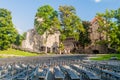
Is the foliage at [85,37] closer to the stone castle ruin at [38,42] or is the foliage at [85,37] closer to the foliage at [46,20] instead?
the stone castle ruin at [38,42]

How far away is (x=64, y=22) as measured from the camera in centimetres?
7394

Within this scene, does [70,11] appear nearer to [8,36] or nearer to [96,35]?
[96,35]

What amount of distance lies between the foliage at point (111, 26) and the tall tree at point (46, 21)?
11560 millimetres

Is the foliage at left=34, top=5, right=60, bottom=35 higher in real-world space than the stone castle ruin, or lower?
higher

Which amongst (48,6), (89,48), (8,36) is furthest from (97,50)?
(8,36)

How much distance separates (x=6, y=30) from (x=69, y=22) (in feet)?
54.7

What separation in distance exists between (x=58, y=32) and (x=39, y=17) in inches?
311

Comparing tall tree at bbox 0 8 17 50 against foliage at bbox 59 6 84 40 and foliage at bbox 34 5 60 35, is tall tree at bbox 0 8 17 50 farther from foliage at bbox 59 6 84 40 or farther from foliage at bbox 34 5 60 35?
foliage at bbox 59 6 84 40

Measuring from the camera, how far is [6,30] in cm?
6675

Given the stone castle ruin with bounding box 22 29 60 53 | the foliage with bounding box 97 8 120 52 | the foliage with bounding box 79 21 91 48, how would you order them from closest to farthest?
the foliage with bounding box 97 8 120 52
the foliage with bounding box 79 21 91 48
the stone castle ruin with bounding box 22 29 60 53

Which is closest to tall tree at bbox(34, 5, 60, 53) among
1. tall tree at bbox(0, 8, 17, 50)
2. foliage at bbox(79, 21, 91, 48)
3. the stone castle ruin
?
the stone castle ruin

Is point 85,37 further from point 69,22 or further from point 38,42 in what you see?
point 38,42

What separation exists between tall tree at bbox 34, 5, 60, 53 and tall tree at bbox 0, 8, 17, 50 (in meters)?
7.36

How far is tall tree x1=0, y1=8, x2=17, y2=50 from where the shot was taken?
66438 millimetres
